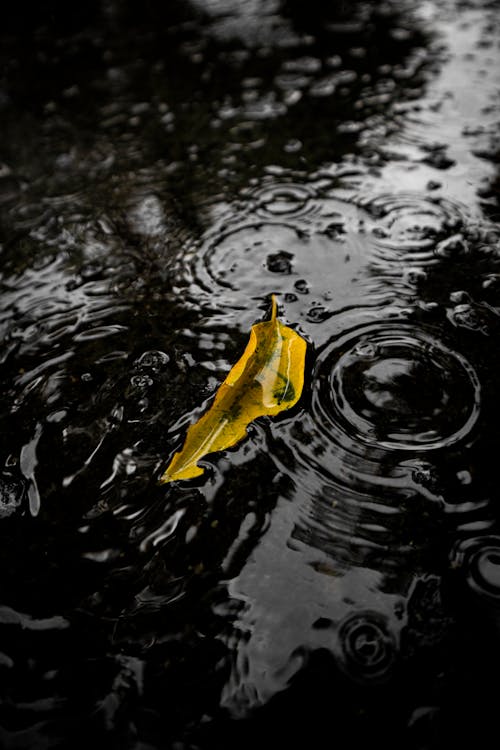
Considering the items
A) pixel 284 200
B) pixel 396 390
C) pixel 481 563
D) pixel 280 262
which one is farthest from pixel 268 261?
pixel 481 563

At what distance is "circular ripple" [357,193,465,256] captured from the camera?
4.84 ft

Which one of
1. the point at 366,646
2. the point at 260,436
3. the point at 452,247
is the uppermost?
the point at 452,247

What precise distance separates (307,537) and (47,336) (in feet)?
2.88

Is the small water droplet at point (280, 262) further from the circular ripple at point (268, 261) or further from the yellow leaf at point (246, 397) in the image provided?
the yellow leaf at point (246, 397)

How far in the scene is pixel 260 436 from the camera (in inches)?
41.9

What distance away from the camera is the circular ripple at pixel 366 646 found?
808 millimetres

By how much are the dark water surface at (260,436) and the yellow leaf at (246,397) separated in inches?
1.4

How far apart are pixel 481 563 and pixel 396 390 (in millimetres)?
380

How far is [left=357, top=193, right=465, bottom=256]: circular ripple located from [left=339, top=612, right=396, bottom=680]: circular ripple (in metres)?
0.99

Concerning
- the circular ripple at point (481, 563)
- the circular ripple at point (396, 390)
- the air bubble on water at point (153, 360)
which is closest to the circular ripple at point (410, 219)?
the circular ripple at point (396, 390)

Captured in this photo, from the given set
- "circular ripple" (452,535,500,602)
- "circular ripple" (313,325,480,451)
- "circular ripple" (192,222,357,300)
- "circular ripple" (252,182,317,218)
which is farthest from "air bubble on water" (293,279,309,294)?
"circular ripple" (452,535,500,602)

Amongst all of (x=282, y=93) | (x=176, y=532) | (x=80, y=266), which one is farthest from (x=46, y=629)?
(x=282, y=93)

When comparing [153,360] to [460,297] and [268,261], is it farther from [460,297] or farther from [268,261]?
[460,297]

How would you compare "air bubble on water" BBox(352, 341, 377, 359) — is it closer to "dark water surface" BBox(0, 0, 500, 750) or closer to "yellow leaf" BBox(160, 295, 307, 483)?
"dark water surface" BBox(0, 0, 500, 750)
